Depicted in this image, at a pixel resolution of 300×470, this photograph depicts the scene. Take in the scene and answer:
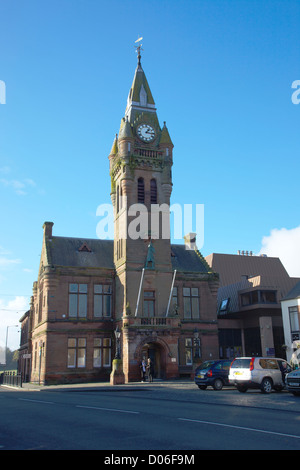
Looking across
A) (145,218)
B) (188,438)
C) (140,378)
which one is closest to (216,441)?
(188,438)

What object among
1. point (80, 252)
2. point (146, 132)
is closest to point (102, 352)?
point (80, 252)

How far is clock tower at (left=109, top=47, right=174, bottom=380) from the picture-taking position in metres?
38.9

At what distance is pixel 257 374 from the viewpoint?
892 inches

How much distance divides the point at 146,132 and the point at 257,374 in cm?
2817

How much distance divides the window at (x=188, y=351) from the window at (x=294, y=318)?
9.72m

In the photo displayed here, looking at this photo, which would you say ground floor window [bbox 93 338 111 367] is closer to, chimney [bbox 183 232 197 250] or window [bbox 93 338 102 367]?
window [bbox 93 338 102 367]

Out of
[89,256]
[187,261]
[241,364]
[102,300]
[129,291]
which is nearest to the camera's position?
[241,364]

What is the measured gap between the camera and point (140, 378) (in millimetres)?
36281

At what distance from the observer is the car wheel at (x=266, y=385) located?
22805mm

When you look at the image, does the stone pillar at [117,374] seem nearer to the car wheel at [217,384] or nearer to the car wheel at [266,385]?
the car wheel at [217,384]

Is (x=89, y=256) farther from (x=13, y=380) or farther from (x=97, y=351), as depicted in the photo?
(x=13, y=380)

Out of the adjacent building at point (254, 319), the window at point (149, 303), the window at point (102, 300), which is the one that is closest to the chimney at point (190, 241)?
the adjacent building at point (254, 319)

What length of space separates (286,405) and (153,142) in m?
31.9
